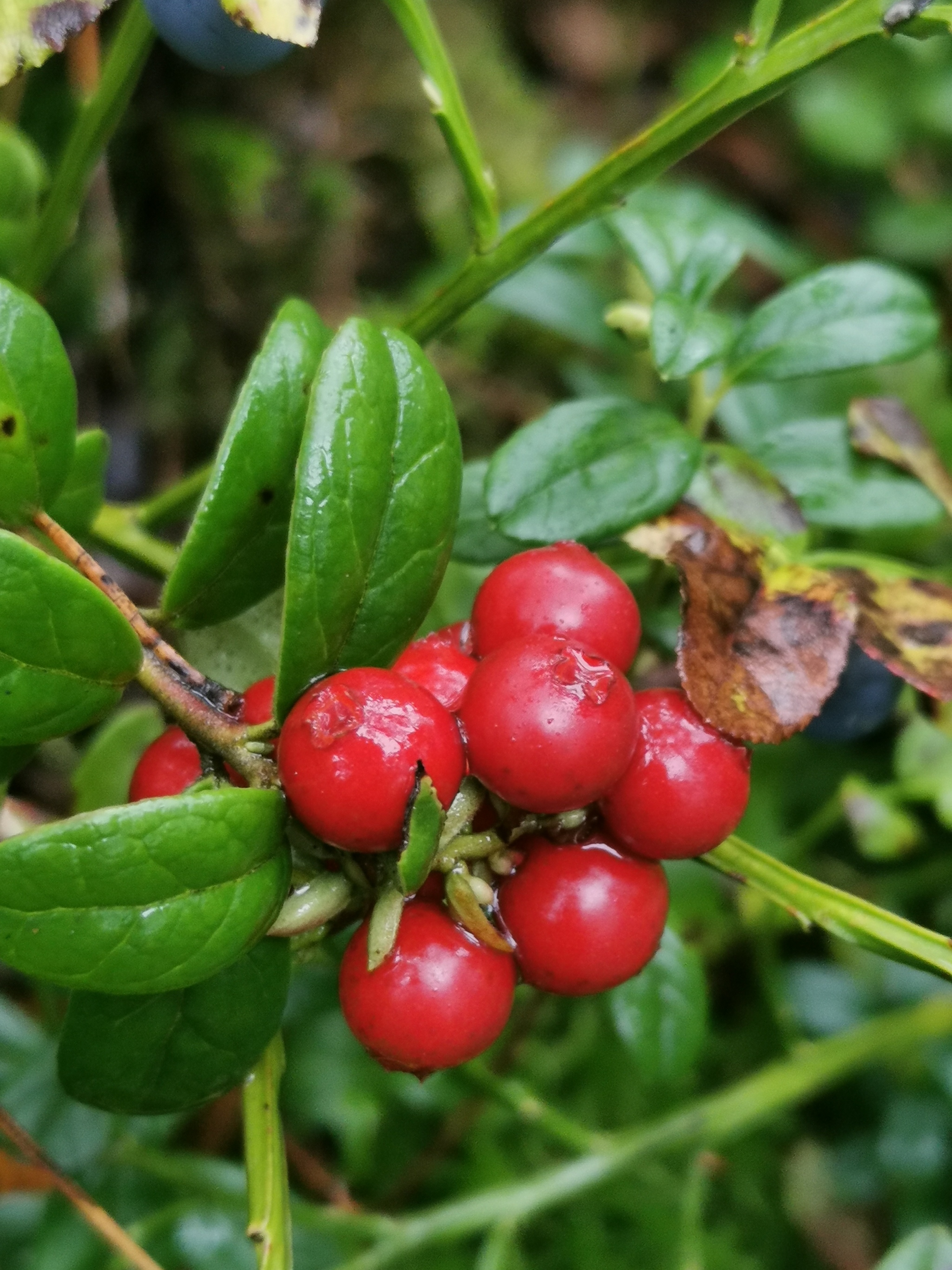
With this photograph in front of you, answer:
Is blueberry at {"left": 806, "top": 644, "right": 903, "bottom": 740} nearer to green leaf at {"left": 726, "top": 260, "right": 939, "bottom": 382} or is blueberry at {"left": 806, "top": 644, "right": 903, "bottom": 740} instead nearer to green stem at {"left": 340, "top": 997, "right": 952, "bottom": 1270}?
green leaf at {"left": 726, "top": 260, "right": 939, "bottom": 382}

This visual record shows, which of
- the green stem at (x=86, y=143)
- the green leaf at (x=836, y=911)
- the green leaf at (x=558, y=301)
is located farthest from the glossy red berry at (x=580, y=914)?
the green leaf at (x=558, y=301)

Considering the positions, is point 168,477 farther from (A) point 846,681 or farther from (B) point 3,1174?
(A) point 846,681

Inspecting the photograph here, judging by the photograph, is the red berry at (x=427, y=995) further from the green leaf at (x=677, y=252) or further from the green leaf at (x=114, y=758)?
the green leaf at (x=677, y=252)

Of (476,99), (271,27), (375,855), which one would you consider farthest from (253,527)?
(476,99)

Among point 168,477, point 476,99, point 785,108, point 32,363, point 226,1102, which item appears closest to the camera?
point 32,363

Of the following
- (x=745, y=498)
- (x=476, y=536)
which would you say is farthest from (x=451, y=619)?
(x=745, y=498)

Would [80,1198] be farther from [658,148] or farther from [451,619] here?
[658,148]
